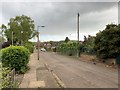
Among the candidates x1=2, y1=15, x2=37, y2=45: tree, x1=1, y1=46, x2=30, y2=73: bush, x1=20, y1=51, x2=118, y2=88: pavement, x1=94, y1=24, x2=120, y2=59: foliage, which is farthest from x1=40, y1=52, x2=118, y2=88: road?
x1=2, y1=15, x2=37, y2=45: tree

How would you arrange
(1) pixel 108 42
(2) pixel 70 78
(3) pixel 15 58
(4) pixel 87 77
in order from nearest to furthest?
(2) pixel 70 78 < (4) pixel 87 77 < (3) pixel 15 58 < (1) pixel 108 42

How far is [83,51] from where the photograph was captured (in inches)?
2147

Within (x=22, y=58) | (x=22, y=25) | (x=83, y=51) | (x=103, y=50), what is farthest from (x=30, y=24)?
(x=22, y=58)

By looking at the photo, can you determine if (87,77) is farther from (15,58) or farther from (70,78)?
(15,58)

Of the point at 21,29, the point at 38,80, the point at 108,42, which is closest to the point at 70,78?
the point at 38,80

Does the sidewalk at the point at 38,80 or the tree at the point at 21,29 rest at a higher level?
the tree at the point at 21,29

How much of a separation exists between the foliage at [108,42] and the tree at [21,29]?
2792cm

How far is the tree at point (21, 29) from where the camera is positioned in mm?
64125

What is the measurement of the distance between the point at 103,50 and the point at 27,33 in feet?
100

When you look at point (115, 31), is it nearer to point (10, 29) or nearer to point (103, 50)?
point (103, 50)

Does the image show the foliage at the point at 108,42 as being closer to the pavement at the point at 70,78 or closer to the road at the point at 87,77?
the road at the point at 87,77

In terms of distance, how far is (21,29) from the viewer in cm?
6469

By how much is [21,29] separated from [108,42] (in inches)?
1282

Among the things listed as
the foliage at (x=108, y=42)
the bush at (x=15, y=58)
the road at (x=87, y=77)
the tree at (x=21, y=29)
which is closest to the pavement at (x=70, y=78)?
the road at (x=87, y=77)
